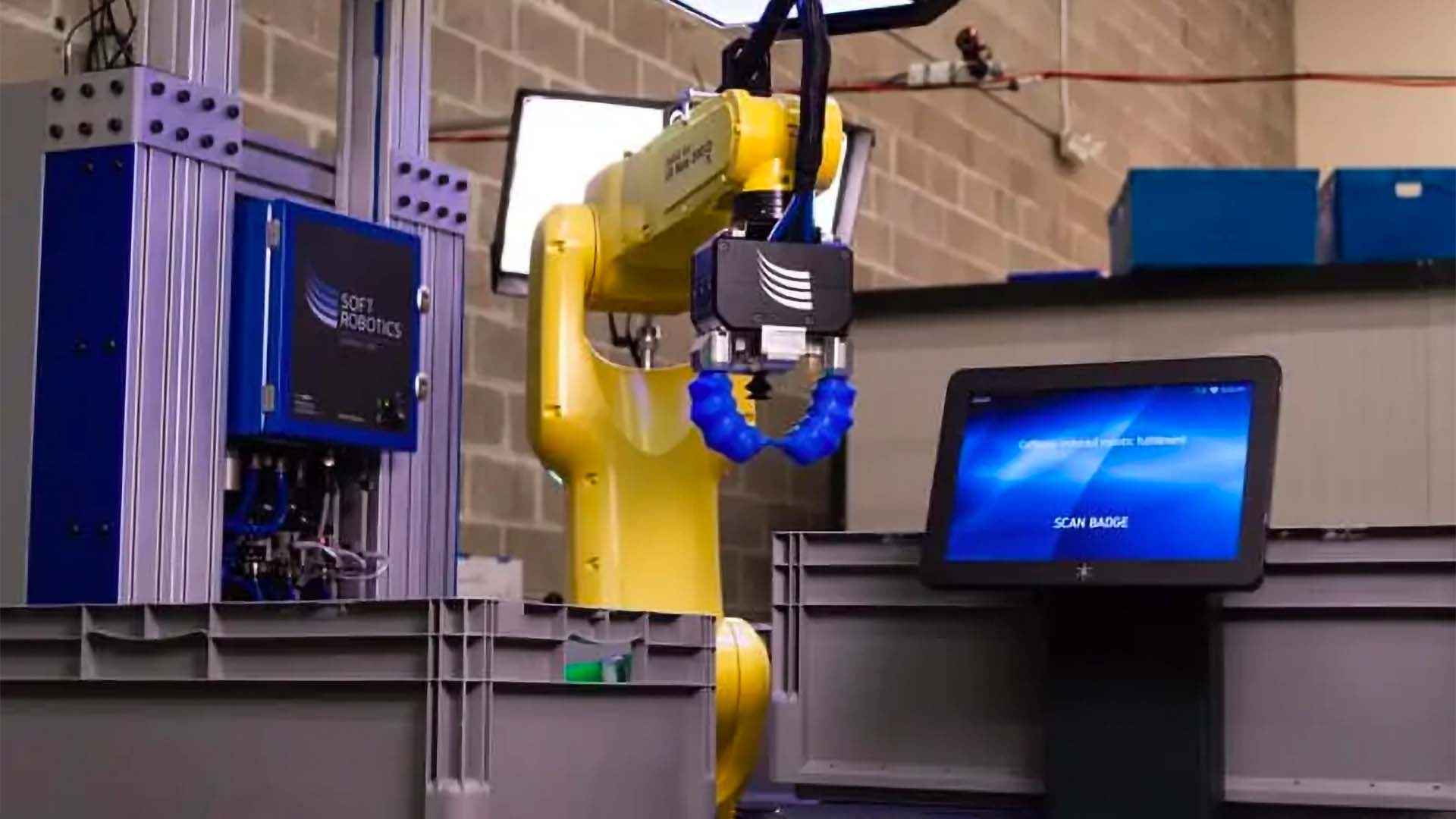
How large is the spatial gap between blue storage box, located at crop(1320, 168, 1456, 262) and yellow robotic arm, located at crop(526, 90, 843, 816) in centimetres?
189

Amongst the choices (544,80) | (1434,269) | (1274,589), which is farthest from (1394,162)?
(1274,589)

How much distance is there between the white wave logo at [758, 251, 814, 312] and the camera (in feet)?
4.18

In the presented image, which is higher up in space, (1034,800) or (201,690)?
(201,690)

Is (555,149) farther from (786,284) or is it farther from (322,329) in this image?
(786,284)

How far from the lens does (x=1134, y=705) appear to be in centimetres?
160

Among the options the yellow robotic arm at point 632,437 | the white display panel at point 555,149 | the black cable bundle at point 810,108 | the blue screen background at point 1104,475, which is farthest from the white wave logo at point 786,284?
the white display panel at point 555,149

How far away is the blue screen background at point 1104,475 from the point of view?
5.04 ft

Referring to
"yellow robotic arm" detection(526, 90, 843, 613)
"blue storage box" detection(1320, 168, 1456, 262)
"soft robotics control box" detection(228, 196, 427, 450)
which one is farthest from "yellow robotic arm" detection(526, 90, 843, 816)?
"blue storage box" detection(1320, 168, 1456, 262)

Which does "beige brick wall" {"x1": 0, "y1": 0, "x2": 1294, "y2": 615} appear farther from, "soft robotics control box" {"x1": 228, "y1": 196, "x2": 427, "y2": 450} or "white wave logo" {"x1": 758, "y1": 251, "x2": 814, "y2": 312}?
"white wave logo" {"x1": 758, "y1": 251, "x2": 814, "y2": 312}

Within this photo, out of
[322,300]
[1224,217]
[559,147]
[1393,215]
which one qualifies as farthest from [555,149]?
[1393,215]

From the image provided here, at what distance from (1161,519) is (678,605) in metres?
0.40

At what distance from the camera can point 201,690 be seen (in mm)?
1253

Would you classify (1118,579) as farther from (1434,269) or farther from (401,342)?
(1434,269)

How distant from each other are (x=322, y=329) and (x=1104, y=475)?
68 centimetres
